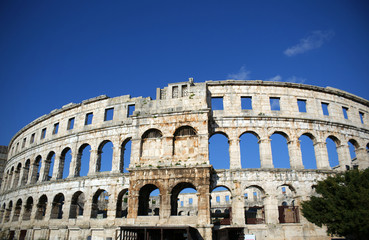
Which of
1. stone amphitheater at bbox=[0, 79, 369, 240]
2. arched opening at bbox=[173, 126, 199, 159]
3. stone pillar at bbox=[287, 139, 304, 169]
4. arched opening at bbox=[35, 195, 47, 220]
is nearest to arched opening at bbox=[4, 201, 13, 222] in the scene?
stone amphitheater at bbox=[0, 79, 369, 240]

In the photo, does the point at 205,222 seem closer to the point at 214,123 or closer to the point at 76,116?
the point at 214,123

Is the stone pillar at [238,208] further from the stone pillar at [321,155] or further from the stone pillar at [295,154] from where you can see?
the stone pillar at [321,155]

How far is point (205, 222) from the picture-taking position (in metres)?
17.6

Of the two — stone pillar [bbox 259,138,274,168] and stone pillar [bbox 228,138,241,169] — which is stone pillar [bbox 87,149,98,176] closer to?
stone pillar [bbox 228,138,241,169]

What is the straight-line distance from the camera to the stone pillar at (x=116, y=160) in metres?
24.4

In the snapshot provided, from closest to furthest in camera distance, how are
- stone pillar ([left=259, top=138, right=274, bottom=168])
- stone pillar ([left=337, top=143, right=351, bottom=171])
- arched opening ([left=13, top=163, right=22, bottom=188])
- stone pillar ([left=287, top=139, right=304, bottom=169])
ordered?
stone pillar ([left=259, top=138, right=274, bottom=168]) → stone pillar ([left=287, top=139, right=304, bottom=169]) → stone pillar ([left=337, top=143, right=351, bottom=171]) → arched opening ([left=13, top=163, right=22, bottom=188])

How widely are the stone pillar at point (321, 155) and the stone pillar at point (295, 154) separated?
6.27 feet

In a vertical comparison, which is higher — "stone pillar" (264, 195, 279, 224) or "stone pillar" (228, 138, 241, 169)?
"stone pillar" (228, 138, 241, 169)

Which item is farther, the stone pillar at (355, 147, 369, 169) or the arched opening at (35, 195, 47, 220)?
the arched opening at (35, 195, 47, 220)

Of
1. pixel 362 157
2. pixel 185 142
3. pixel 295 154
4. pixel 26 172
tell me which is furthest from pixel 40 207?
pixel 362 157

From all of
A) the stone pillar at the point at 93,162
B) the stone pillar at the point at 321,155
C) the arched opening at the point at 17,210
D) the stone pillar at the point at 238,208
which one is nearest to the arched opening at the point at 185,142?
the stone pillar at the point at 238,208

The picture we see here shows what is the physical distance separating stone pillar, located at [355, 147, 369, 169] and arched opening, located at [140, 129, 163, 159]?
1932cm

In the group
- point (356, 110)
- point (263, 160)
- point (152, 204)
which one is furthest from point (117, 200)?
point (356, 110)

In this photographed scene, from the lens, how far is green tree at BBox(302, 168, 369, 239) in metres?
14.8
